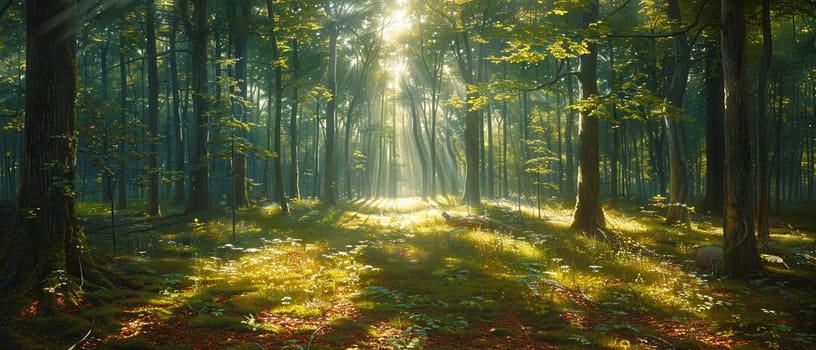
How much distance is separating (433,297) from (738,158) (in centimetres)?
712

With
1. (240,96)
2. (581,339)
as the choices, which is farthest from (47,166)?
(240,96)

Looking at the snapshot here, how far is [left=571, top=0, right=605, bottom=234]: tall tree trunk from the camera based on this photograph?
14984 millimetres

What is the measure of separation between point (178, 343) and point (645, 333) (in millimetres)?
6358

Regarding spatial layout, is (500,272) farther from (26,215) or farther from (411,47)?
(411,47)

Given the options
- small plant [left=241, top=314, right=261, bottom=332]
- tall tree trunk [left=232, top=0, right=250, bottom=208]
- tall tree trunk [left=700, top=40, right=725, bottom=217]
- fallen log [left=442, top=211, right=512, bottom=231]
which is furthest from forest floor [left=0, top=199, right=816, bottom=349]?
tall tree trunk [left=232, top=0, right=250, bottom=208]


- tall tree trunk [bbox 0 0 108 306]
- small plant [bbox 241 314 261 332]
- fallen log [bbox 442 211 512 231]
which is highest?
tall tree trunk [bbox 0 0 108 306]

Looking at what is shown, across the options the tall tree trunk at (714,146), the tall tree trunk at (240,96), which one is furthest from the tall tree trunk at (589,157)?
the tall tree trunk at (240,96)

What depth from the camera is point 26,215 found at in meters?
6.77

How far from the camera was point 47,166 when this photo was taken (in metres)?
6.89

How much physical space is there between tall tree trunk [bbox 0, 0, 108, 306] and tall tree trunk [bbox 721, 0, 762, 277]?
12272 mm

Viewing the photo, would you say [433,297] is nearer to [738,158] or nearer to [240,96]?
[738,158]

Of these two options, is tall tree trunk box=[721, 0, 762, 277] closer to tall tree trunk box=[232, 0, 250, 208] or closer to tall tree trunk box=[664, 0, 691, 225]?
tall tree trunk box=[664, 0, 691, 225]

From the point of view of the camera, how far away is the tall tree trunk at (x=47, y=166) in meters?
6.72

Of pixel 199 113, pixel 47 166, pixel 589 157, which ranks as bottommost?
pixel 47 166
